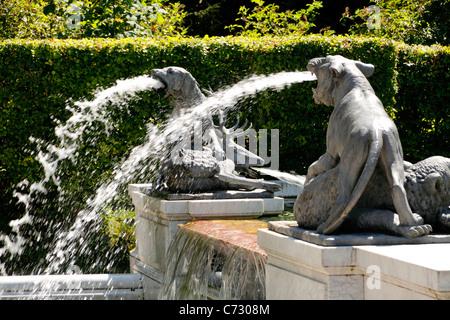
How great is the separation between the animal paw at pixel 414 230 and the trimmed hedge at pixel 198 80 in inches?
293

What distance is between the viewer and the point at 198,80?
1091 cm

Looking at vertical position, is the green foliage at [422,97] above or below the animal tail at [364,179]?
above

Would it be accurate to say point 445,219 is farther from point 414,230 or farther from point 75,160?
point 75,160

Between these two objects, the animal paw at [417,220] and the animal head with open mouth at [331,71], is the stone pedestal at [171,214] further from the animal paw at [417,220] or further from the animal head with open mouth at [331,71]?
the animal paw at [417,220]

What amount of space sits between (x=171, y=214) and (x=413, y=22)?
1035cm

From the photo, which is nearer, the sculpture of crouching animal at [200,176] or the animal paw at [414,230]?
the animal paw at [414,230]

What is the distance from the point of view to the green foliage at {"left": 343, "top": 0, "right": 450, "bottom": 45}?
14719 mm

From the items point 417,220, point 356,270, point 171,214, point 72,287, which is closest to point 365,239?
point 356,270

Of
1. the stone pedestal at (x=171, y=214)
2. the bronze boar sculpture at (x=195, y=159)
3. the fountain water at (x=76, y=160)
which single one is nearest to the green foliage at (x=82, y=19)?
the fountain water at (x=76, y=160)

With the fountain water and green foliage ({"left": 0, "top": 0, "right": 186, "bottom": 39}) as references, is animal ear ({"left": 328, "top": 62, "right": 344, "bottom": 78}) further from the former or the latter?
green foliage ({"left": 0, "top": 0, "right": 186, "bottom": 39})

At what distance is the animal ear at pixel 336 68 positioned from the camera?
14.1ft

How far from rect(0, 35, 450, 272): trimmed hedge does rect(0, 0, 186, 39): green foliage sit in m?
1.50

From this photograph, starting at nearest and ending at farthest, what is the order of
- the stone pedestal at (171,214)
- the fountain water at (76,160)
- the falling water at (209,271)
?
1. the falling water at (209,271)
2. the stone pedestal at (171,214)
3. the fountain water at (76,160)
